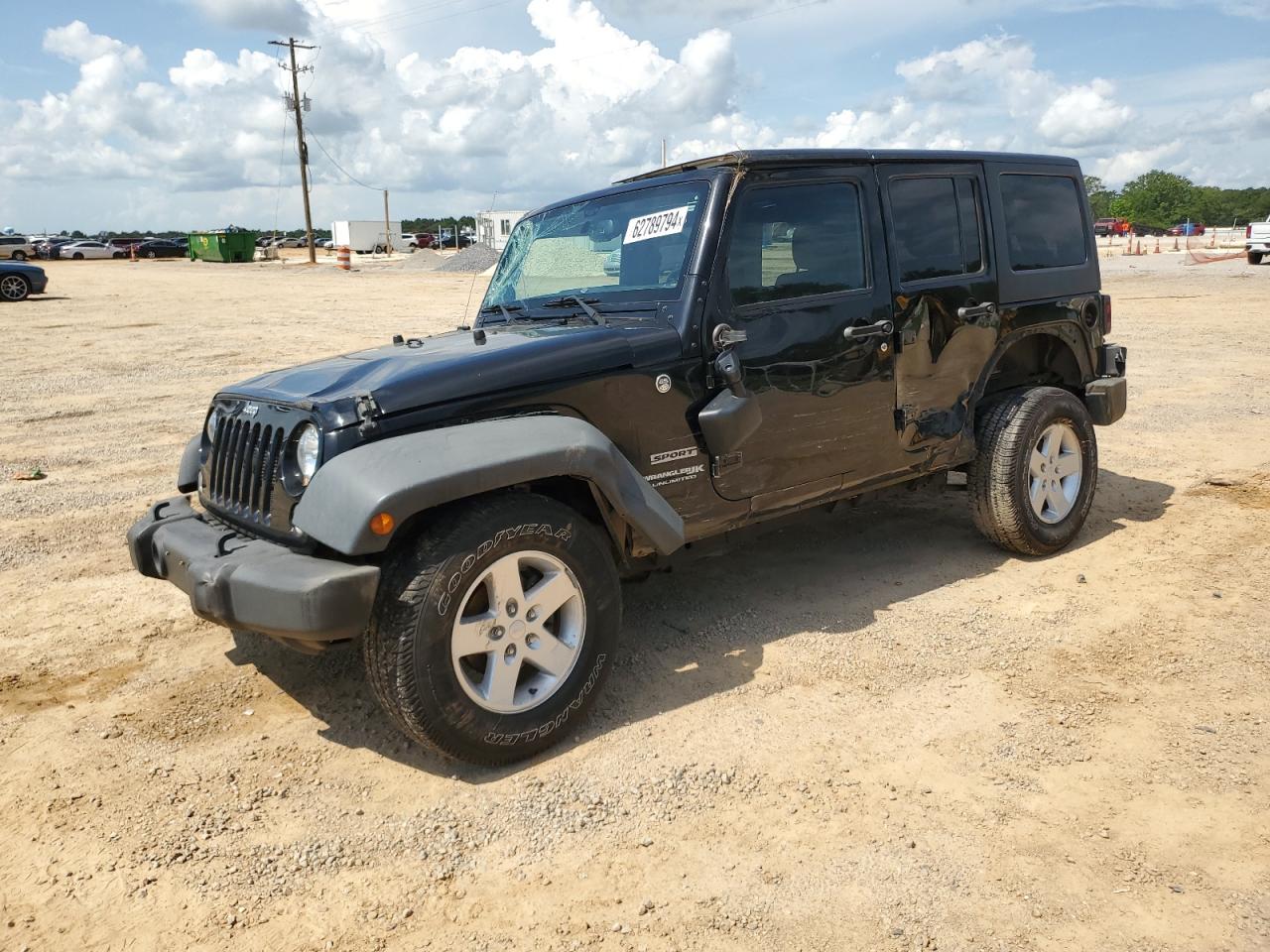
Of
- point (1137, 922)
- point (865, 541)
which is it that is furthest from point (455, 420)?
point (865, 541)

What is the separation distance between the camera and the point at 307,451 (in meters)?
3.32

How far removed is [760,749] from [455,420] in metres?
1.58

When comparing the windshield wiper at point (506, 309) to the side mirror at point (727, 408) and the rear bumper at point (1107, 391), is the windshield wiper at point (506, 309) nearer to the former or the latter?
the side mirror at point (727, 408)

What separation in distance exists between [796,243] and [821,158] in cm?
43

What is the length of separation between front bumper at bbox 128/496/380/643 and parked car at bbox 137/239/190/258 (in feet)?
215

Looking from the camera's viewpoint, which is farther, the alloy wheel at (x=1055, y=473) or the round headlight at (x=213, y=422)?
the alloy wheel at (x=1055, y=473)

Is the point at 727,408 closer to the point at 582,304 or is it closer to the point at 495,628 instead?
the point at 582,304

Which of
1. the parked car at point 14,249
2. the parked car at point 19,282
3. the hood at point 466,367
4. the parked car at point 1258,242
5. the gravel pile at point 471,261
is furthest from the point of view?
the gravel pile at point 471,261

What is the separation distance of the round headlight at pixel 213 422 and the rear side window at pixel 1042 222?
12.9 ft

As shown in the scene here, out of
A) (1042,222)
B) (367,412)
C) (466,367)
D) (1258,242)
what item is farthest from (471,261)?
(367,412)

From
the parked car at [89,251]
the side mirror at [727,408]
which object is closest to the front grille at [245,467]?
the side mirror at [727,408]

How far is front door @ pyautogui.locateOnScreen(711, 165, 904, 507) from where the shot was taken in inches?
158

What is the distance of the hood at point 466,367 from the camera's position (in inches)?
131

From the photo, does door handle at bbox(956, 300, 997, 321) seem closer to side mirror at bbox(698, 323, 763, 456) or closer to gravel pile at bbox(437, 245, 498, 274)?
side mirror at bbox(698, 323, 763, 456)
